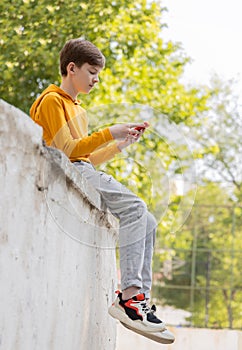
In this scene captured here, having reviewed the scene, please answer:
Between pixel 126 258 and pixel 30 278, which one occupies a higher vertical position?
pixel 126 258

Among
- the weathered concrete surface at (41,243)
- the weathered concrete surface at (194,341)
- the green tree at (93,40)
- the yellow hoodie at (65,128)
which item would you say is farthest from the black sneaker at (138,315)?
the green tree at (93,40)

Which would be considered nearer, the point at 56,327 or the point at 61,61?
the point at 56,327

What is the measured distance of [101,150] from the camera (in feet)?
11.2

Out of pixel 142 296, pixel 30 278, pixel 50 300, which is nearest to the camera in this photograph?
pixel 30 278

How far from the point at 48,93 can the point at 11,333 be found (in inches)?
53.3

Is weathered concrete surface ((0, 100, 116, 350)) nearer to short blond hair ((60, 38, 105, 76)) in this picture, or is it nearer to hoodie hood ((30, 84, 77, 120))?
hoodie hood ((30, 84, 77, 120))

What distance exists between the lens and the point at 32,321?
227 cm

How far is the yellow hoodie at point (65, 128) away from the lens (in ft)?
10.0

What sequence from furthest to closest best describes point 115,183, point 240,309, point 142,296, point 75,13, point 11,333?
point 240,309
point 75,13
point 115,183
point 142,296
point 11,333

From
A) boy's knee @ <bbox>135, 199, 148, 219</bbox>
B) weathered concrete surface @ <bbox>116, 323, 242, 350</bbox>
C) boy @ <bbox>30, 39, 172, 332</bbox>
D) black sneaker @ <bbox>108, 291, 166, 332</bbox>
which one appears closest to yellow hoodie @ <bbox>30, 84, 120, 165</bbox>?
boy @ <bbox>30, 39, 172, 332</bbox>

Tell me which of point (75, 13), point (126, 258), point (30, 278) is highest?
point (75, 13)

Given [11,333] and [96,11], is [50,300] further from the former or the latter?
[96,11]

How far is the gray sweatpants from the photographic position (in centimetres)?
314

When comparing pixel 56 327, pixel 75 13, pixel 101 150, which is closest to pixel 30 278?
pixel 56 327
